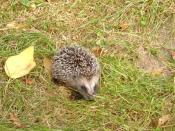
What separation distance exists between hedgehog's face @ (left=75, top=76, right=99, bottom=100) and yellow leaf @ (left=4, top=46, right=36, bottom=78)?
1.69 feet

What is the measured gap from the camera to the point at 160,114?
16.9 ft

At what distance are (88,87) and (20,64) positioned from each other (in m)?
0.72

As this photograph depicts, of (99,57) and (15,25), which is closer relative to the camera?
(99,57)

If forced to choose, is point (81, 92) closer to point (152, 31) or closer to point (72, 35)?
point (72, 35)

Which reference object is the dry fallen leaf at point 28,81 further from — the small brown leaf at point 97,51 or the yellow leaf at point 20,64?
the small brown leaf at point 97,51

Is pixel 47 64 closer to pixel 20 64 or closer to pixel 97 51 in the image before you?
pixel 20 64

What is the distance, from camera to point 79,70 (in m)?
5.27

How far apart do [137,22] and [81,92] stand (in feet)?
3.99

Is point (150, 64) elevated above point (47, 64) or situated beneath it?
situated beneath

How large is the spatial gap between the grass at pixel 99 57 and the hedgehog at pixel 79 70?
0.35 feet

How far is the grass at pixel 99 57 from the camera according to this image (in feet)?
16.7

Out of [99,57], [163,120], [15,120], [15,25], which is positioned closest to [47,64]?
[99,57]

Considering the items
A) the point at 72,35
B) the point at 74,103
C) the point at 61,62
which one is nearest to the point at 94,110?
the point at 74,103

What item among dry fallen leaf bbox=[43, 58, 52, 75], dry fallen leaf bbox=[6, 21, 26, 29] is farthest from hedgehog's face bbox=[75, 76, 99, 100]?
dry fallen leaf bbox=[6, 21, 26, 29]
